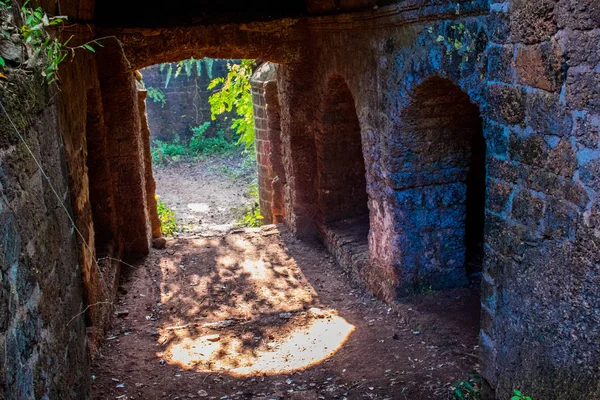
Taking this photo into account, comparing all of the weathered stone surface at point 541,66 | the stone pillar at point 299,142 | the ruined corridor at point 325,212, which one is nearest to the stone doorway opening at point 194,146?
the ruined corridor at point 325,212

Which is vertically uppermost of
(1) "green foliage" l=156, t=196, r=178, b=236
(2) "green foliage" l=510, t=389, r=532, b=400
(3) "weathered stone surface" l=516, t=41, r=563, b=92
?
(3) "weathered stone surface" l=516, t=41, r=563, b=92

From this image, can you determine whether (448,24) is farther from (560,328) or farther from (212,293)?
(212,293)

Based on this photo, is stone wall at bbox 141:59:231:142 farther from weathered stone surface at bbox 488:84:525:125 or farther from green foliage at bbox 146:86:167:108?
weathered stone surface at bbox 488:84:525:125

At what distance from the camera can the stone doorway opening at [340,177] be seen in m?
6.69

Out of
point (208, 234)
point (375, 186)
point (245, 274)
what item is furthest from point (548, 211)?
point (208, 234)

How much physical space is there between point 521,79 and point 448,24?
1289 mm

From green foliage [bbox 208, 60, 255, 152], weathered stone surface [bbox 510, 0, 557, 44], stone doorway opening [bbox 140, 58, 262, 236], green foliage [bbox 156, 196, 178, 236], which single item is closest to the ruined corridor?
weathered stone surface [bbox 510, 0, 557, 44]

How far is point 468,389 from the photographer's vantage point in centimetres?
393

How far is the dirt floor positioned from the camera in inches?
172

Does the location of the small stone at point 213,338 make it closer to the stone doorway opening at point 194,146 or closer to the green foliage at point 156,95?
the stone doorway opening at point 194,146

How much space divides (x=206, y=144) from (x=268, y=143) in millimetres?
7134

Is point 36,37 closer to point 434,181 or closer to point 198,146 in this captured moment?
point 434,181

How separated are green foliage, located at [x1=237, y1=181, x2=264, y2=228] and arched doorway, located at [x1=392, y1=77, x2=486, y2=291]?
4743 mm

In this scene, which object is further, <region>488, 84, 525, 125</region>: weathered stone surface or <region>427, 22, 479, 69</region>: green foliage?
<region>427, 22, 479, 69</region>: green foliage
